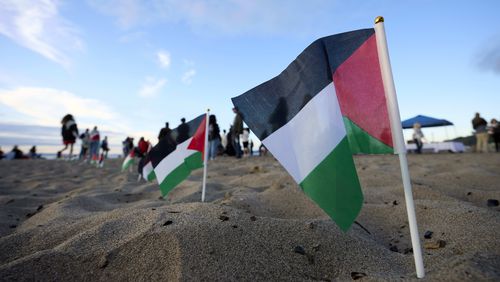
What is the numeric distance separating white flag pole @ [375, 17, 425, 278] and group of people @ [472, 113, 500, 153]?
12.7m

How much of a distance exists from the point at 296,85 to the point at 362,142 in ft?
1.67

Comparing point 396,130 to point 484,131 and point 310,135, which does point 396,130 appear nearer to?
point 310,135

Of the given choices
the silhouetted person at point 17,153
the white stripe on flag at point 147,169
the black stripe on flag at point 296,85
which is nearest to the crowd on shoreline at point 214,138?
the white stripe on flag at point 147,169

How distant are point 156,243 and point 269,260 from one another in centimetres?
72

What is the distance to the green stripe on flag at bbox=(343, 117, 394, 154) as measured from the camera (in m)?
1.61

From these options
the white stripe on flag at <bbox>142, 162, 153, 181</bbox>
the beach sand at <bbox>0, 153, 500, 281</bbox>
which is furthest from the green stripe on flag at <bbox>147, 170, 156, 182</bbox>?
the beach sand at <bbox>0, 153, 500, 281</bbox>

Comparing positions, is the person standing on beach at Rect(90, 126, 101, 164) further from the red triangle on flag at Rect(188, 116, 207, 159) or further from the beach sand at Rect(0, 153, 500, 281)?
the red triangle on flag at Rect(188, 116, 207, 159)

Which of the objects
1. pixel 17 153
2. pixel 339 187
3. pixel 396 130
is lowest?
pixel 339 187

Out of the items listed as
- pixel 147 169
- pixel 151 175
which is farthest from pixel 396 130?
pixel 147 169

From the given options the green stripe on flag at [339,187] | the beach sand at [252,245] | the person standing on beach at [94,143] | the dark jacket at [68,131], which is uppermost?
the dark jacket at [68,131]

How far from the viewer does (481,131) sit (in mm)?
11898

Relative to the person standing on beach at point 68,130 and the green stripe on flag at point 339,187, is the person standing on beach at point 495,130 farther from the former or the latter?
the person standing on beach at point 68,130

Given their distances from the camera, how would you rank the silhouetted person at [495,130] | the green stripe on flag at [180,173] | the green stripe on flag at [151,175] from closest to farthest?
the green stripe on flag at [180,173] < the green stripe on flag at [151,175] < the silhouetted person at [495,130]

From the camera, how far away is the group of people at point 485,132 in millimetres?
11588
